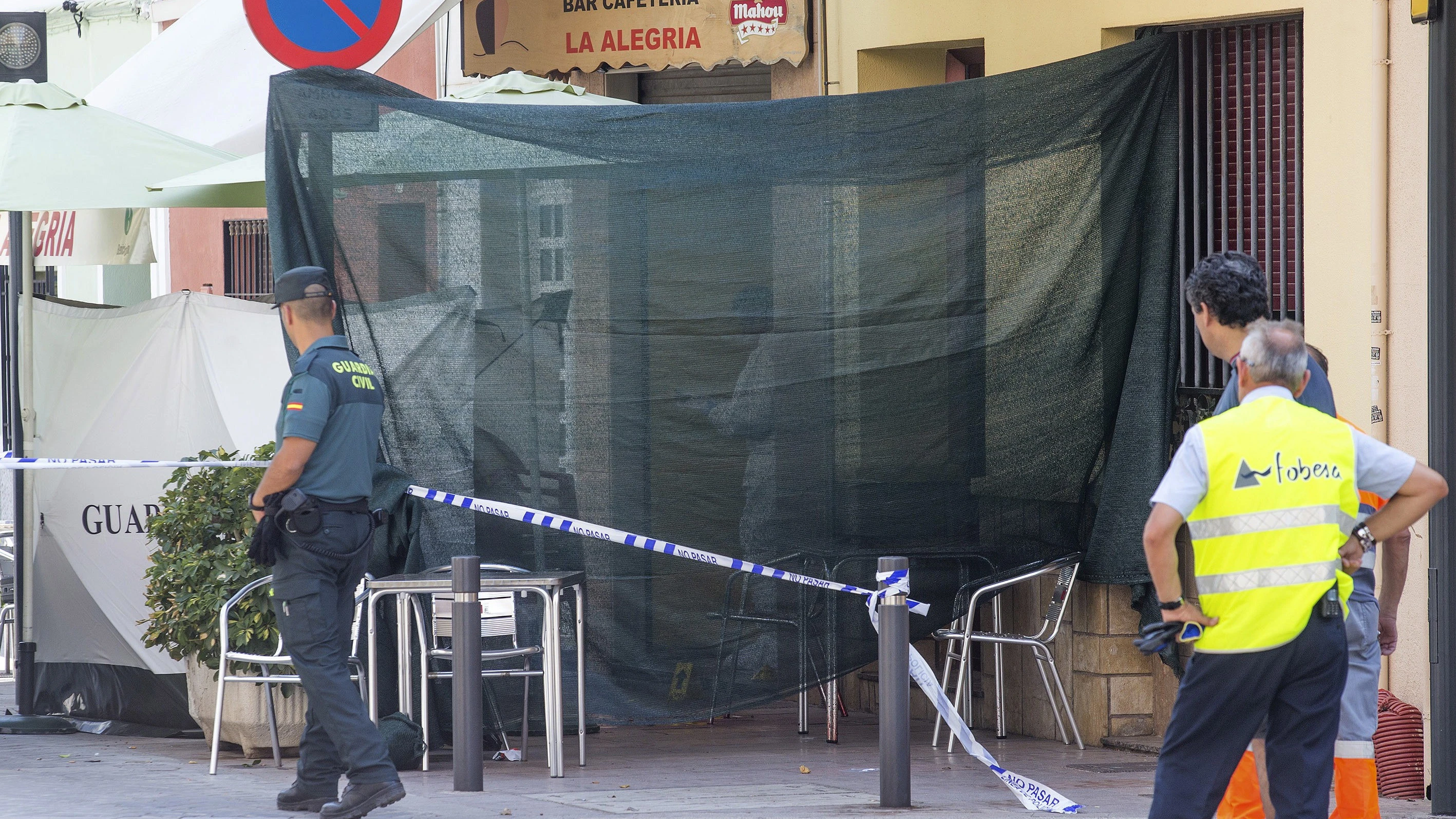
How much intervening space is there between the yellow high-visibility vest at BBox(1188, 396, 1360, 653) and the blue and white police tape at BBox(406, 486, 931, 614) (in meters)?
2.54

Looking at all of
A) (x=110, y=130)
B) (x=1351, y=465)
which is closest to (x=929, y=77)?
(x=110, y=130)

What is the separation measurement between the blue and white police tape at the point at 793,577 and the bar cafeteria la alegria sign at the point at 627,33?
3489mm

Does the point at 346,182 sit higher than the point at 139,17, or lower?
lower

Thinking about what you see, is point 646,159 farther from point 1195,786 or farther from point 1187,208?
point 1195,786

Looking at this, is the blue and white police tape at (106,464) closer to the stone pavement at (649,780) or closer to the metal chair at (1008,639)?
the stone pavement at (649,780)

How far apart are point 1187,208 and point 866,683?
2.88 metres

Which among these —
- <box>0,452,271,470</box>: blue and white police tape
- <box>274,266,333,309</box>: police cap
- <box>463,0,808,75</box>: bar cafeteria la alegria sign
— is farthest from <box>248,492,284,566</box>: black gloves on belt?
<box>463,0,808,75</box>: bar cafeteria la alegria sign

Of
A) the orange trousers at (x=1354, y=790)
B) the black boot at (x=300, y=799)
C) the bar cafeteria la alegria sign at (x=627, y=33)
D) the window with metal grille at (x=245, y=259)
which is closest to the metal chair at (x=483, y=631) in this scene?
the black boot at (x=300, y=799)

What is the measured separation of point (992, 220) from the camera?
7301 millimetres

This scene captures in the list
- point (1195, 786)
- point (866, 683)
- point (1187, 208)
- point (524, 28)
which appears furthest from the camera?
point (524, 28)

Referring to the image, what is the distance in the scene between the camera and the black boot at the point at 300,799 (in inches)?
240

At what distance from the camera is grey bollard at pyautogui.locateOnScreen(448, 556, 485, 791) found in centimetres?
607

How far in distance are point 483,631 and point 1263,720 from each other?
11.5ft

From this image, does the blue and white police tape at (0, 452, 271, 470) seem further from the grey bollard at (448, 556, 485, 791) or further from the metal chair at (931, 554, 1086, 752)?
the metal chair at (931, 554, 1086, 752)
